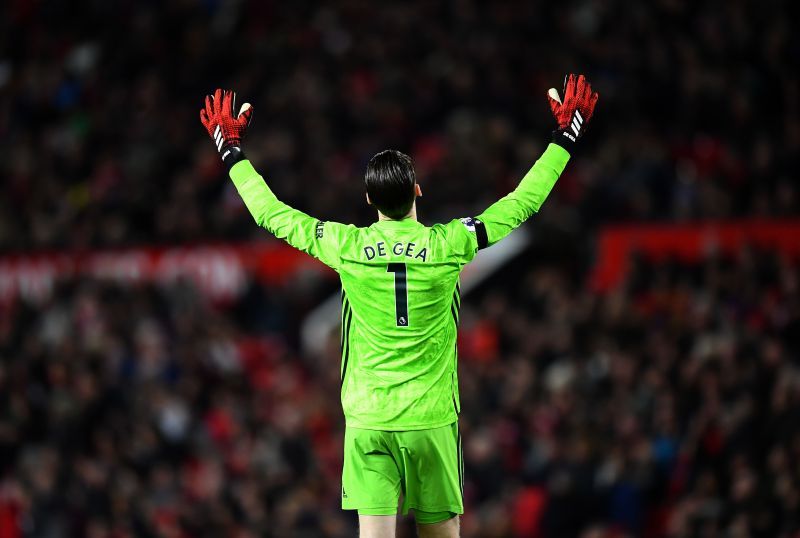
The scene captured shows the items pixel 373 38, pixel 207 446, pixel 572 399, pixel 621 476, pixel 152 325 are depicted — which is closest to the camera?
pixel 621 476

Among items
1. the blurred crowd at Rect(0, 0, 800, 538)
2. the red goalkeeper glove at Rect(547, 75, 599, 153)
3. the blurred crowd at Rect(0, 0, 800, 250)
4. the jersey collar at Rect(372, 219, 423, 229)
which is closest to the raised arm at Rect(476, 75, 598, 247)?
the red goalkeeper glove at Rect(547, 75, 599, 153)

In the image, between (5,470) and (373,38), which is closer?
(5,470)

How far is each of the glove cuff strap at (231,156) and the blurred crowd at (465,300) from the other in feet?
21.9

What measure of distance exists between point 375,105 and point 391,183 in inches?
519

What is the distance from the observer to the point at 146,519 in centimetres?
1380

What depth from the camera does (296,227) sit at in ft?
19.4

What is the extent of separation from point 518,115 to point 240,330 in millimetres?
4497

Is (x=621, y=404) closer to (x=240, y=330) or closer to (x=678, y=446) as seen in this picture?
(x=678, y=446)

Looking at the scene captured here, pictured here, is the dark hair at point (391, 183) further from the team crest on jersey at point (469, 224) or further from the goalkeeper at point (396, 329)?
the team crest on jersey at point (469, 224)

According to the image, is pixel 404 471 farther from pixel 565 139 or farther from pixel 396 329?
pixel 565 139

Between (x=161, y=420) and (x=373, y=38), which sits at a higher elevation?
(x=373, y=38)

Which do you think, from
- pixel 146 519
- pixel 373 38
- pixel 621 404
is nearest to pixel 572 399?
pixel 621 404

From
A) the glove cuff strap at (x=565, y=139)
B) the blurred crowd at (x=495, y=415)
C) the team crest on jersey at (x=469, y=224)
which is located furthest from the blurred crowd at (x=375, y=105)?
the team crest on jersey at (x=469, y=224)

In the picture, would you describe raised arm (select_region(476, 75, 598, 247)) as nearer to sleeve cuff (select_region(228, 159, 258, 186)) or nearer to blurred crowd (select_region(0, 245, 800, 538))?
sleeve cuff (select_region(228, 159, 258, 186))
